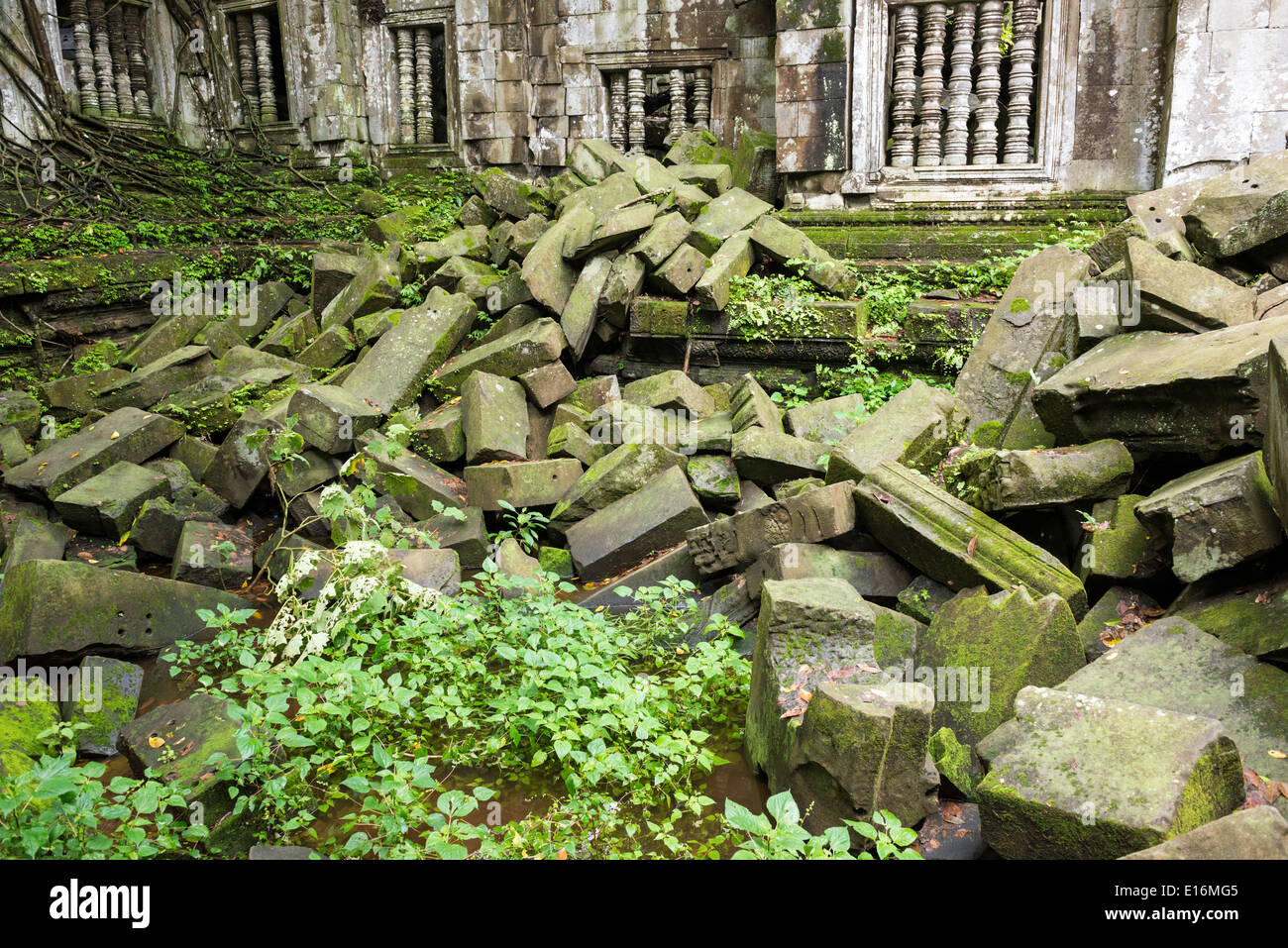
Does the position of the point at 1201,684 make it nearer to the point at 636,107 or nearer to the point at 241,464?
the point at 241,464

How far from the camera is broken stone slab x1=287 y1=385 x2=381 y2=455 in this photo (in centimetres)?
538

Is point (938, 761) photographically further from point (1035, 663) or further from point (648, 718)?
point (648, 718)

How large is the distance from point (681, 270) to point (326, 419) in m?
2.74

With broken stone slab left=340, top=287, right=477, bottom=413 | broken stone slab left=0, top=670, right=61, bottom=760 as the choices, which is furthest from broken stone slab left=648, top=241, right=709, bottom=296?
broken stone slab left=0, top=670, right=61, bottom=760

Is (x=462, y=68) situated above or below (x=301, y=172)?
above

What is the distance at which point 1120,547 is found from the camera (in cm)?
347

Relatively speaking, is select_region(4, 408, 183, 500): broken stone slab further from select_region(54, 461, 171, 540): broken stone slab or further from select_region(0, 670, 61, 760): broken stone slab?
select_region(0, 670, 61, 760): broken stone slab

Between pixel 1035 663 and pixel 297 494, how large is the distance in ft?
14.2

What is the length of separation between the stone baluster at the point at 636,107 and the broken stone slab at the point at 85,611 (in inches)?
295

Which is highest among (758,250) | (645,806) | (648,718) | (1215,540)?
(758,250)

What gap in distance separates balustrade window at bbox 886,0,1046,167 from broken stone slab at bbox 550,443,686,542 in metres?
4.40

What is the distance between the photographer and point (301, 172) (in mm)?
10852

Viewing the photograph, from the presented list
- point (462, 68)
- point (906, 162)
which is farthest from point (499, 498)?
point (462, 68)

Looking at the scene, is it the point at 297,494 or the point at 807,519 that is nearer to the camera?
the point at 807,519
